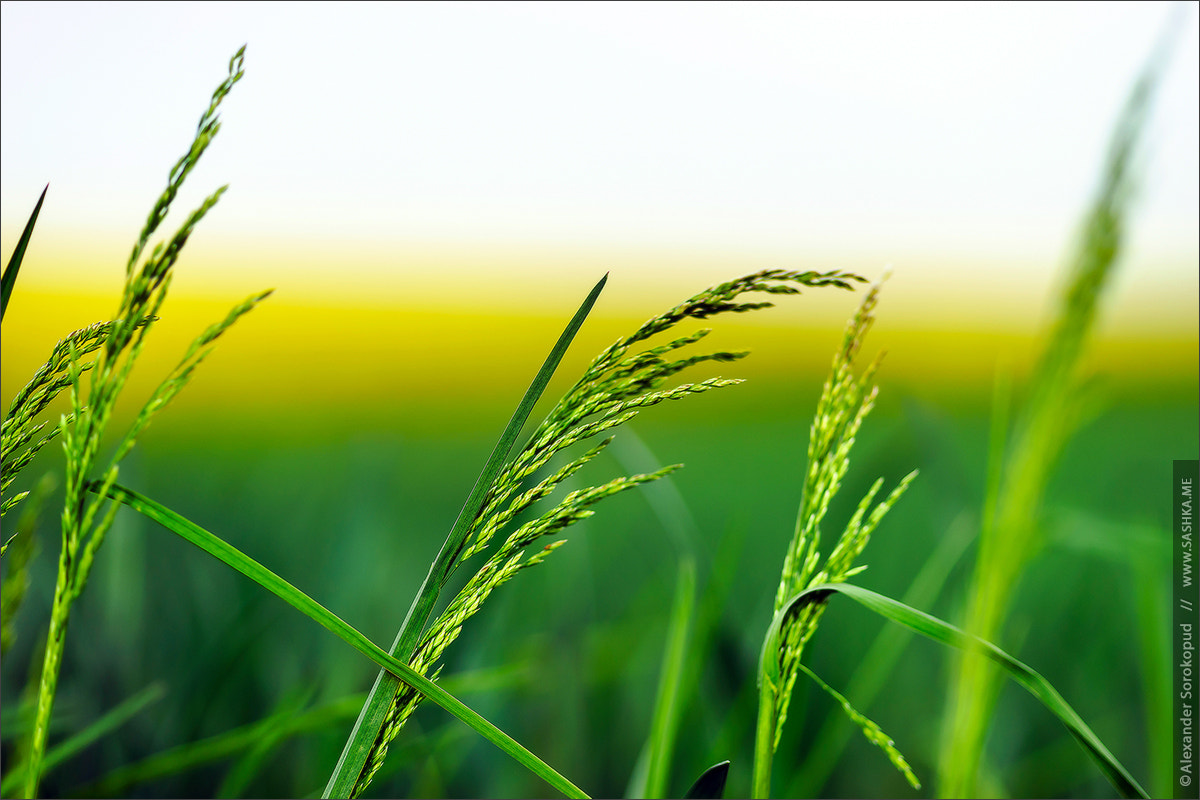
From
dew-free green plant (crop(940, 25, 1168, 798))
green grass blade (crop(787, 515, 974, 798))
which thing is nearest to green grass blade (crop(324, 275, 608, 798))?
dew-free green plant (crop(940, 25, 1168, 798))

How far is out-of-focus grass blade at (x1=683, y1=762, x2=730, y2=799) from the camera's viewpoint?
21 centimetres

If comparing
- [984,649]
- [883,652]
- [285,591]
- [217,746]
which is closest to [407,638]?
[285,591]

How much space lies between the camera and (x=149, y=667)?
0.78m

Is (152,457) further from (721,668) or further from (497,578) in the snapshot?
(497,578)

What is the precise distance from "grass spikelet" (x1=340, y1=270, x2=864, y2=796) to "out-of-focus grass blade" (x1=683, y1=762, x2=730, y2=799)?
0.08m

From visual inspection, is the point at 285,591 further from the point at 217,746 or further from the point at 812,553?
the point at 217,746

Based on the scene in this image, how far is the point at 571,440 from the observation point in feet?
0.64

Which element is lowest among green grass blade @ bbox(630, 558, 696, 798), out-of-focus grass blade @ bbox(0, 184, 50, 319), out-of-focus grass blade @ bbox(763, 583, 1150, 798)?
green grass blade @ bbox(630, 558, 696, 798)

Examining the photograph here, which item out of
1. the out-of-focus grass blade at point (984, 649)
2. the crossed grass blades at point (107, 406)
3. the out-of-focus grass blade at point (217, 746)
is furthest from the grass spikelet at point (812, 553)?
the out-of-focus grass blade at point (217, 746)

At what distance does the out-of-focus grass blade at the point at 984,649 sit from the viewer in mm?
183

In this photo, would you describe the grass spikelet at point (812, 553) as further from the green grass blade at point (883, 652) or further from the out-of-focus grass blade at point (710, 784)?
the green grass blade at point (883, 652)

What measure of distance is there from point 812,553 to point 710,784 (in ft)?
0.25

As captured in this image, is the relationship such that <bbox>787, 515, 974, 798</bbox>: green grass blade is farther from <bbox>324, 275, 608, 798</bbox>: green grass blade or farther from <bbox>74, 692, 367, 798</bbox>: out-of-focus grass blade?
<bbox>324, 275, 608, 798</bbox>: green grass blade

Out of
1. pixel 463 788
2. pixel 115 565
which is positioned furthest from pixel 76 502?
pixel 115 565
